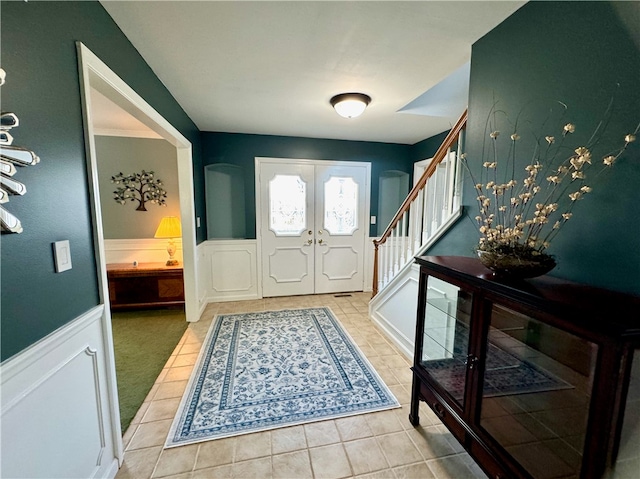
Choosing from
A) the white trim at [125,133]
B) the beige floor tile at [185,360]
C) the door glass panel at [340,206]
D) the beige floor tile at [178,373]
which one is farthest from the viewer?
the door glass panel at [340,206]

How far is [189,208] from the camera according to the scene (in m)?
3.11

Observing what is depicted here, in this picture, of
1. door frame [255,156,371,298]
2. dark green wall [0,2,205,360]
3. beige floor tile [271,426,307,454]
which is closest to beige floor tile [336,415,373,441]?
beige floor tile [271,426,307,454]

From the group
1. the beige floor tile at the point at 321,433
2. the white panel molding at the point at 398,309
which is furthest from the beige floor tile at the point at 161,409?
the white panel molding at the point at 398,309

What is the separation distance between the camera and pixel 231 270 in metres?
3.98

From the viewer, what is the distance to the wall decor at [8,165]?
821 millimetres

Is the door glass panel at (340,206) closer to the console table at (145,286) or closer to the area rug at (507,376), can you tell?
the console table at (145,286)

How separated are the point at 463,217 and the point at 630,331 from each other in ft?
4.06

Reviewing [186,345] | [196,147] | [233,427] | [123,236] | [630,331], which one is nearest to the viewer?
[630,331]

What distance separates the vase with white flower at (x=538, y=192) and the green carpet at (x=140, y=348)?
2.37 metres

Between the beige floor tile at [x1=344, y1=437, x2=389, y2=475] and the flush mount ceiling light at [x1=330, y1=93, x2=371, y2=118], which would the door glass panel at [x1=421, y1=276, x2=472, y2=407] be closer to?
the beige floor tile at [x1=344, y1=437, x2=389, y2=475]

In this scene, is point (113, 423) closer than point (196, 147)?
Yes

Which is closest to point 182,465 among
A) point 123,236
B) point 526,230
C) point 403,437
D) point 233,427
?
point 233,427

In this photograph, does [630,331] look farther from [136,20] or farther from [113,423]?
[136,20]

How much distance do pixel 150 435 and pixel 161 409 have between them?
23cm
